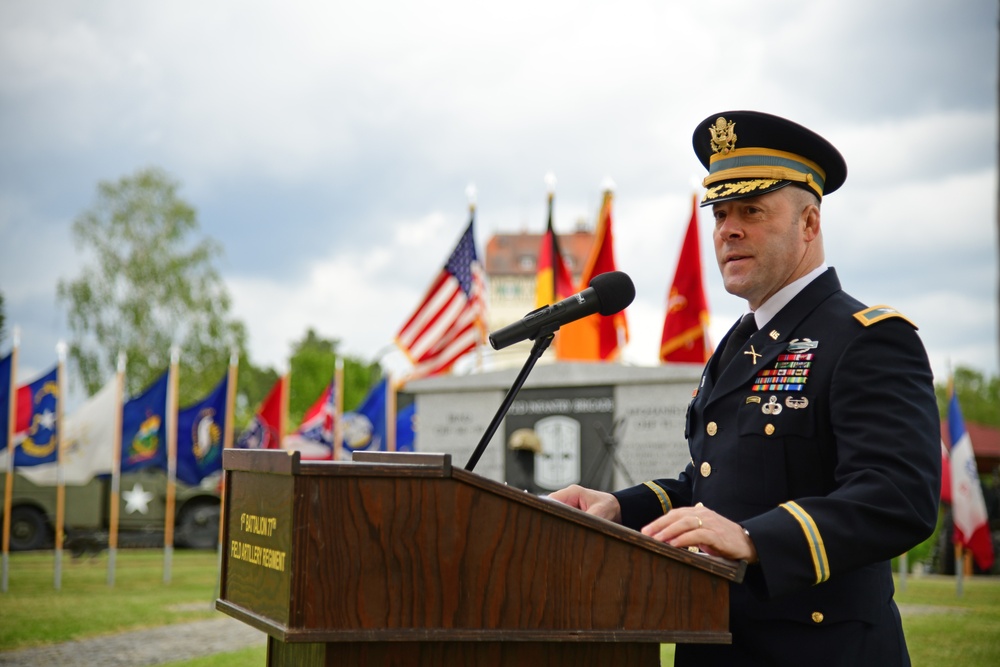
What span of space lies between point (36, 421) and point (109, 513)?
678cm

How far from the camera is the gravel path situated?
299 inches

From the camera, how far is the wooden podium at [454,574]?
62.2 inches

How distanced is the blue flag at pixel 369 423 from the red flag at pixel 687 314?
530 cm

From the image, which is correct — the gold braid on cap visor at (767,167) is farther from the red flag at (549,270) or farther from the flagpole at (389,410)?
the flagpole at (389,410)

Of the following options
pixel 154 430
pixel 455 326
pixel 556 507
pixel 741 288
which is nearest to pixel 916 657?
pixel 741 288

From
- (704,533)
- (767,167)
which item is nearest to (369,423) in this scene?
(767,167)

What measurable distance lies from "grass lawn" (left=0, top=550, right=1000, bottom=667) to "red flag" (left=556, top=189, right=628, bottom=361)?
4319 mm

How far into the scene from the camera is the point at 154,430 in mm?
13945

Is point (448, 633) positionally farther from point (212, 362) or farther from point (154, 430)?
point (212, 362)

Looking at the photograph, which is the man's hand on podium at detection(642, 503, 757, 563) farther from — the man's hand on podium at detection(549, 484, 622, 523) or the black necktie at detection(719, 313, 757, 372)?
the black necktie at detection(719, 313, 757, 372)

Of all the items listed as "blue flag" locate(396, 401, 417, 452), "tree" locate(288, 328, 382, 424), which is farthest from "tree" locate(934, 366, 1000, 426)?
"blue flag" locate(396, 401, 417, 452)

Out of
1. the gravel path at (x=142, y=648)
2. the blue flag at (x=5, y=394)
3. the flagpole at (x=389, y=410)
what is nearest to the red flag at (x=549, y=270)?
the flagpole at (x=389, y=410)

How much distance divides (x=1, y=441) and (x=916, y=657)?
33.2 feet

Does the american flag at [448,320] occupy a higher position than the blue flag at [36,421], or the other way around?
the american flag at [448,320]
